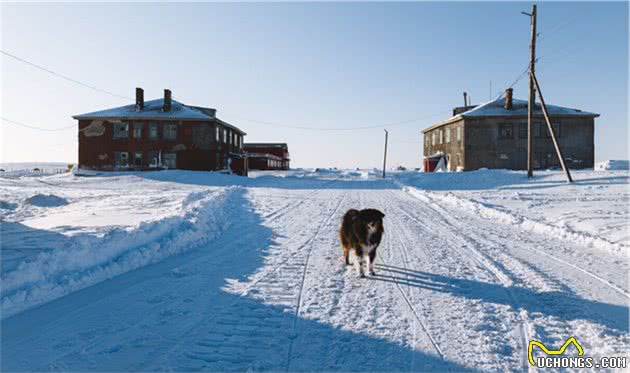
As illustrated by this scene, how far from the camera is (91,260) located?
6133 mm

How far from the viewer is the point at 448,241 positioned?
896cm

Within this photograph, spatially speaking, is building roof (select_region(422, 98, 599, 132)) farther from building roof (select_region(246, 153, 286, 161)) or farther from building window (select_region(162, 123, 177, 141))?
building roof (select_region(246, 153, 286, 161))

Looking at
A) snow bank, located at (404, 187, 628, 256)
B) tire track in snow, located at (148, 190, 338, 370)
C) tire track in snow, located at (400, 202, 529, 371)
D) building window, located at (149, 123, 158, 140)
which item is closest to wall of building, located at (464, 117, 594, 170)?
snow bank, located at (404, 187, 628, 256)

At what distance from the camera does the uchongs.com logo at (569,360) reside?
345cm

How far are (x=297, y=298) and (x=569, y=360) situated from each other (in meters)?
3.00

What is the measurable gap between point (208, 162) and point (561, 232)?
35.4 m

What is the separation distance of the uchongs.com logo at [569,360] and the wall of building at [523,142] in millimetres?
39584

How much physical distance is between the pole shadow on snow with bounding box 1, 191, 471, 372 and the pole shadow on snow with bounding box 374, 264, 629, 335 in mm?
1876

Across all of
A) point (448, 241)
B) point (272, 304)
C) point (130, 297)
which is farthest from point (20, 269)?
point (448, 241)

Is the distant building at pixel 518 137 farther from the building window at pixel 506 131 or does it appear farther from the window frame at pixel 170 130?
the window frame at pixel 170 130

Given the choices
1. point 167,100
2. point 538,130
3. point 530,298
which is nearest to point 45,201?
point 530,298

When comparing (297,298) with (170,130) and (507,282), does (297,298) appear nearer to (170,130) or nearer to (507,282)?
(507,282)

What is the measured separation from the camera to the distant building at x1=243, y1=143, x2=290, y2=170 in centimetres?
6909

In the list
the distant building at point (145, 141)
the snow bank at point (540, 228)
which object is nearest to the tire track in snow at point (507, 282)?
the snow bank at point (540, 228)
